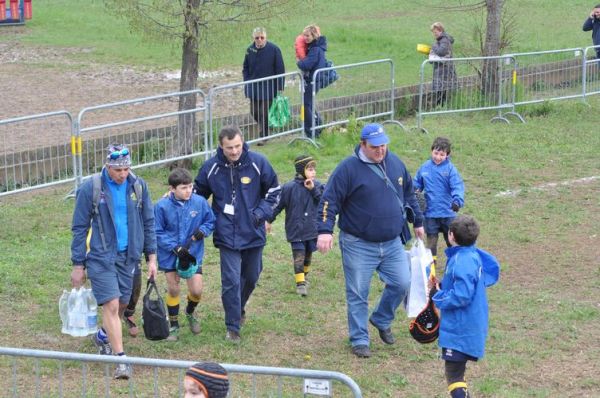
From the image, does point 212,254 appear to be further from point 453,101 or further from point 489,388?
point 453,101

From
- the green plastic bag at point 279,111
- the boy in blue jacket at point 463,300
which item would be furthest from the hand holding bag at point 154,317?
the green plastic bag at point 279,111

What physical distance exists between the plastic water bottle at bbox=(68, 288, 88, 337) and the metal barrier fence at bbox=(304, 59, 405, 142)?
28.9ft

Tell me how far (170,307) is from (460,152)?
7990mm

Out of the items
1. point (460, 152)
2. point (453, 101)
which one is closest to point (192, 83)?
point (460, 152)

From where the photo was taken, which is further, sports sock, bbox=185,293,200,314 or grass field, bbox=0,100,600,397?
sports sock, bbox=185,293,200,314

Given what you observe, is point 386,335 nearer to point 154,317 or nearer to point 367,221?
point 367,221

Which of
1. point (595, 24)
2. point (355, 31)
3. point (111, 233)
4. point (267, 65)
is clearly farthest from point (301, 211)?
point (355, 31)

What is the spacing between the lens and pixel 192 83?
15.9m

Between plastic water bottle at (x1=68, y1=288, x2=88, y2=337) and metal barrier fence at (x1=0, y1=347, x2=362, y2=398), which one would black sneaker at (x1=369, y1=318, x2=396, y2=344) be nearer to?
metal barrier fence at (x1=0, y1=347, x2=362, y2=398)

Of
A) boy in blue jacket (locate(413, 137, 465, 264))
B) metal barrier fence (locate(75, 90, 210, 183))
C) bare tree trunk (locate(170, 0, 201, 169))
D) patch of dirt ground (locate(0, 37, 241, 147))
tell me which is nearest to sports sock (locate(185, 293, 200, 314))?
boy in blue jacket (locate(413, 137, 465, 264))

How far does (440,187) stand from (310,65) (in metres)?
6.67

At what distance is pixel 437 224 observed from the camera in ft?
36.1

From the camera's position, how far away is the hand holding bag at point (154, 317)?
8875 mm

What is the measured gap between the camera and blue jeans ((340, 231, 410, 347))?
8961 mm
